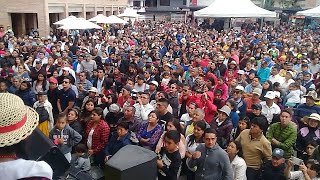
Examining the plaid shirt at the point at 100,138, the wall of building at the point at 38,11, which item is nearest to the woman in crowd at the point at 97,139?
the plaid shirt at the point at 100,138

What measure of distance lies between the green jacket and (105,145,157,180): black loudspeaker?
373 cm

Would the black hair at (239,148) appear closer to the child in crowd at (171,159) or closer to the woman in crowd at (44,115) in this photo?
the child in crowd at (171,159)

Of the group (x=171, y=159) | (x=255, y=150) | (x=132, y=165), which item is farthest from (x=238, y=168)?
(x=132, y=165)

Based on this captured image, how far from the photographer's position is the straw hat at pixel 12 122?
147cm

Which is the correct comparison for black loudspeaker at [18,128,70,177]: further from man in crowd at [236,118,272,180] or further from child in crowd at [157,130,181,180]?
man in crowd at [236,118,272,180]

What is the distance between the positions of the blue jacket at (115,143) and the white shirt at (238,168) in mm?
1417

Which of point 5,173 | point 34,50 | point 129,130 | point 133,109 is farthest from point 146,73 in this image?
point 5,173

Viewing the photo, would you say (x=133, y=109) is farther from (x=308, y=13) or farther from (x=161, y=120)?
(x=308, y=13)

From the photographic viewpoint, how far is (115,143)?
16.0 feet

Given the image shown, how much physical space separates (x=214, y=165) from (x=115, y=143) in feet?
5.19

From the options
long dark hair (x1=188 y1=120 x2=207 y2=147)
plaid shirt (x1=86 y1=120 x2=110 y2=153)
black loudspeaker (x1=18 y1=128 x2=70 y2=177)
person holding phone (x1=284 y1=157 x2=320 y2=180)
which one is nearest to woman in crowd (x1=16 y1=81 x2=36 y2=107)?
plaid shirt (x1=86 y1=120 x2=110 y2=153)

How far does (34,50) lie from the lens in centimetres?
1182

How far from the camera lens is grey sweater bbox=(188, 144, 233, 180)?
385 cm

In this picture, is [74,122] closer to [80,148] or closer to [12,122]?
[80,148]
